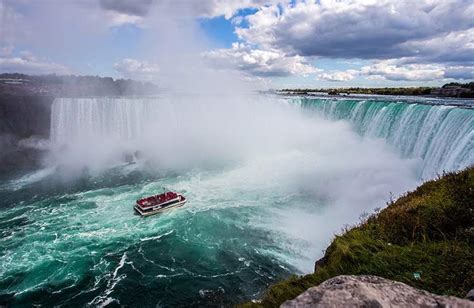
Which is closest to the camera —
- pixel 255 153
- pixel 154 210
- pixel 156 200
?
pixel 154 210

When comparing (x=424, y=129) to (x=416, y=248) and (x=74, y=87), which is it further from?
(x=74, y=87)

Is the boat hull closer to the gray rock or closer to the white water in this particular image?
the white water

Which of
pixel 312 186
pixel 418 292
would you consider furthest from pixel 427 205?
pixel 312 186

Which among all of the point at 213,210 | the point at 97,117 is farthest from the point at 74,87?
the point at 213,210

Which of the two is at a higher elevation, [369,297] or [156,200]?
[369,297]

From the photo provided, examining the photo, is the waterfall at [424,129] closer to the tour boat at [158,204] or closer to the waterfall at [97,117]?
the tour boat at [158,204]
